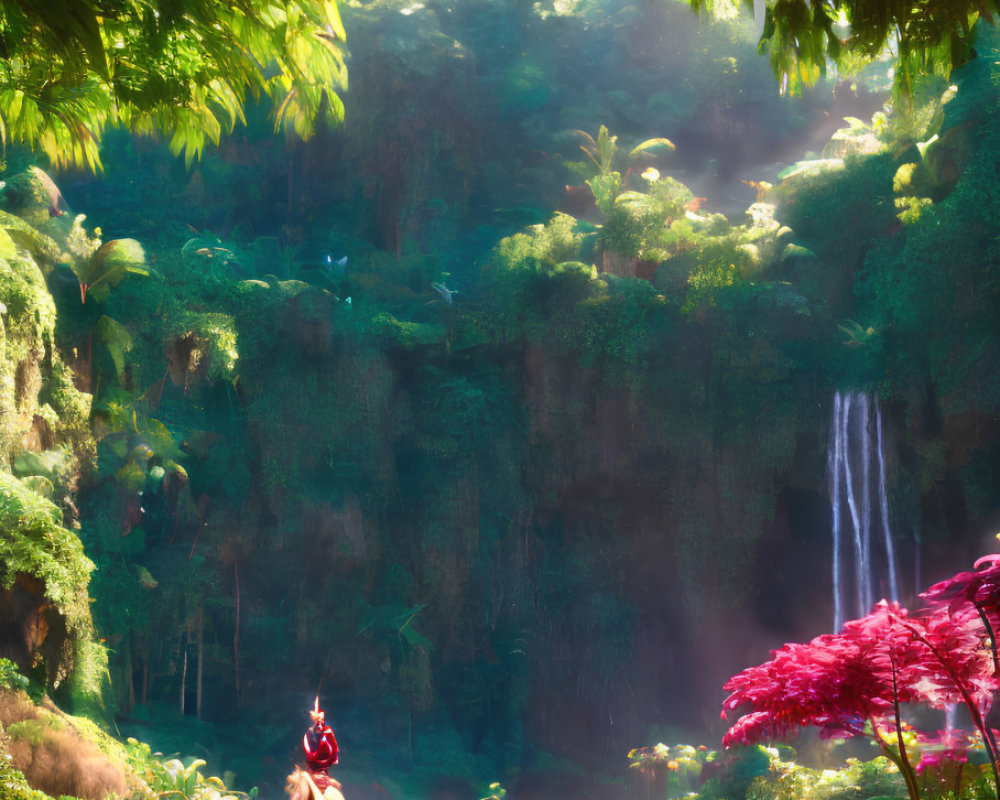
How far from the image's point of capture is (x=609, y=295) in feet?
45.0

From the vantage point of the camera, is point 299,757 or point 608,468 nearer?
point 299,757

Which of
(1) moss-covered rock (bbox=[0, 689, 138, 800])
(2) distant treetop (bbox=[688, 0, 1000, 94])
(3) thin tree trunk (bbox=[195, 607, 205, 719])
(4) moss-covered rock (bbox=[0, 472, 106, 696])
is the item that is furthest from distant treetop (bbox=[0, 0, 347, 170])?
(3) thin tree trunk (bbox=[195, 607, 205, 719])

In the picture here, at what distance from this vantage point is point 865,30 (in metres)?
3.45

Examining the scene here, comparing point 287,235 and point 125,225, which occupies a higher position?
point 287,235

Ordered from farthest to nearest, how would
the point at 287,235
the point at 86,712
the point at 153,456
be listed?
1. the point at 287,235
2. the point at 153,456
3. the point at 86,712

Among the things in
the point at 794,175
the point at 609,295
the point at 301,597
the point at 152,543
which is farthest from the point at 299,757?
the point at 794,175

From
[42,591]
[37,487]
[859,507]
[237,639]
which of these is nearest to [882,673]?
[42,591]

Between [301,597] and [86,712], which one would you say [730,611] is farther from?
[86,712]

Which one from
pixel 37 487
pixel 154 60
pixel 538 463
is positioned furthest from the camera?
pixel 538 463

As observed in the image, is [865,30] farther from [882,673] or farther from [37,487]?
[37,487]

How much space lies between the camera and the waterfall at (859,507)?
12898 mm

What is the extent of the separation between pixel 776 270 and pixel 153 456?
35.0 ft

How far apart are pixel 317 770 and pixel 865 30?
4401 millimetres

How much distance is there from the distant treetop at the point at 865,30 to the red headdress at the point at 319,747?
3904 millimetres
